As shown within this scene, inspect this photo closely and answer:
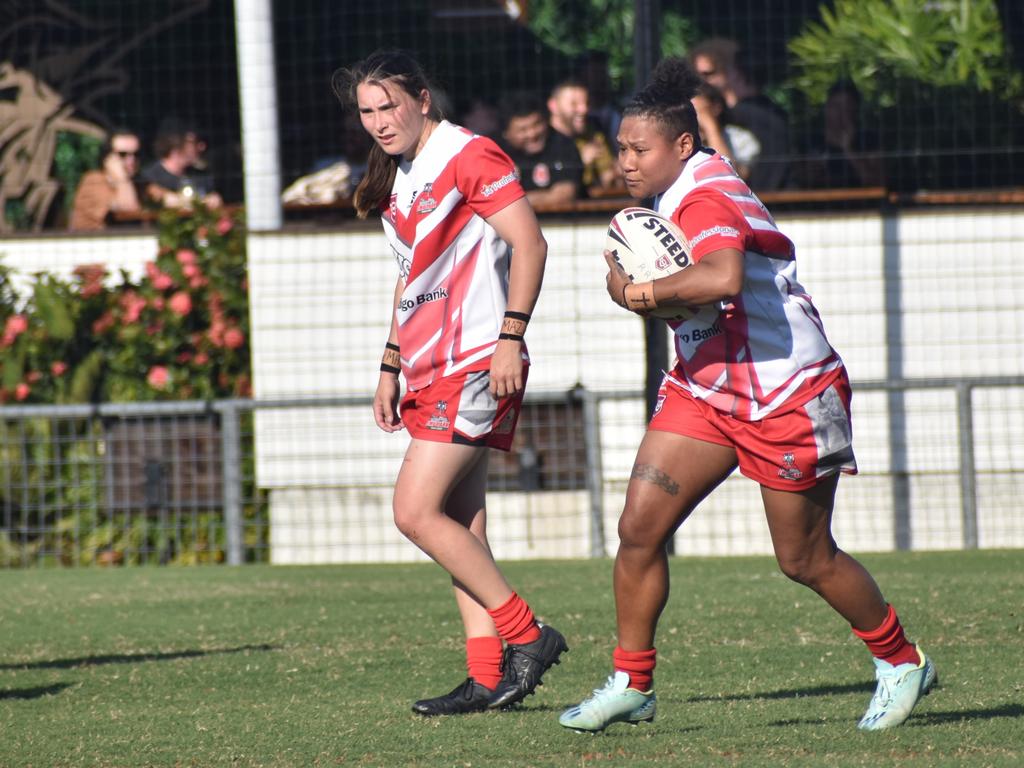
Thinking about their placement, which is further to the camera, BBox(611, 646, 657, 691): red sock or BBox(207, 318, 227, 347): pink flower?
BBox(207, 318, 227, 347): pink flower

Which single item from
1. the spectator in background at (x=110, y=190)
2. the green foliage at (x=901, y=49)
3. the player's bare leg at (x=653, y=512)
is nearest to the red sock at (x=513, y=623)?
the player's bare leg at (x=653, y=512)

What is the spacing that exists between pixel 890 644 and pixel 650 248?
132 cm

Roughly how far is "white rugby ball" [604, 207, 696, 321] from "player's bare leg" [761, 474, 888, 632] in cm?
60

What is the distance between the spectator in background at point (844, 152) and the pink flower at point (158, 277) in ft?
→ 15.4

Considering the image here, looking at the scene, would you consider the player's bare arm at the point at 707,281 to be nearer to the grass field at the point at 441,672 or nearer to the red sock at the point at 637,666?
the red sock at the point at 637,666

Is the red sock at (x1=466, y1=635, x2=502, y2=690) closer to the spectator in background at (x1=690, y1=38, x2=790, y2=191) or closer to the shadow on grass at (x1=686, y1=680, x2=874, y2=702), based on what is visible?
the shadow on grass at (x1=686, y1=680, x2=874, y2=702)

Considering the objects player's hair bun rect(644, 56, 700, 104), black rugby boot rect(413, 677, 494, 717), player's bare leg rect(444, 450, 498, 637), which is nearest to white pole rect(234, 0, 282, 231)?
player's bare leg rect(444, 450, 498, 637)

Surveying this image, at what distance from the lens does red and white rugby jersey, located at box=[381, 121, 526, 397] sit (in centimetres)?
513

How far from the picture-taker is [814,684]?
5645 millimetres

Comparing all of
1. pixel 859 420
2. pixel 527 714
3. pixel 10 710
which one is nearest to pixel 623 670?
pixel 527 714

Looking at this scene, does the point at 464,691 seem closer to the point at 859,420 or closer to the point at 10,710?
the point at 10,710

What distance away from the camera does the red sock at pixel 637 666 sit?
15.3 feet

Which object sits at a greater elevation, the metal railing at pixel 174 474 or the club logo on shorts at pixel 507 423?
the club logo on shorts at pixel 507 423

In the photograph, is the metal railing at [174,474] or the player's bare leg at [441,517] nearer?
the player's bare leg at [441,517]
